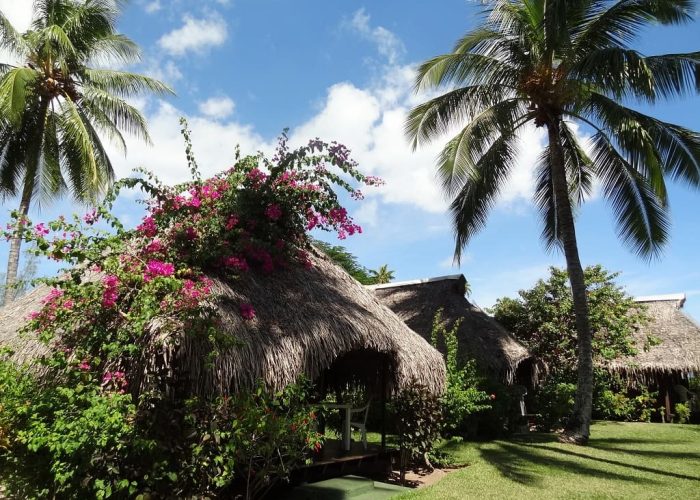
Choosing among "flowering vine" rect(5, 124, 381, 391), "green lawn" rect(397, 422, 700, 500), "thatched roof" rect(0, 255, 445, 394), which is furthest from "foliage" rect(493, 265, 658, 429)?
"flowering vine" rect(5, 124, 381, 391)

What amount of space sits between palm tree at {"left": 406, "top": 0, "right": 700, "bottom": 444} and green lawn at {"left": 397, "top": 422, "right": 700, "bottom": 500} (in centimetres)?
109

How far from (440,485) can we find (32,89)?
12446 mm

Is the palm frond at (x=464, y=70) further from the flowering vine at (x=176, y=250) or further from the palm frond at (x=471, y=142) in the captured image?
the flowering vine at (x=176, y=250)

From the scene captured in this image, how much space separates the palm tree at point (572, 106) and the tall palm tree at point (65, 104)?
7861mm

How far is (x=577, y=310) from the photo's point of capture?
415 inches

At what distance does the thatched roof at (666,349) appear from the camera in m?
15.5

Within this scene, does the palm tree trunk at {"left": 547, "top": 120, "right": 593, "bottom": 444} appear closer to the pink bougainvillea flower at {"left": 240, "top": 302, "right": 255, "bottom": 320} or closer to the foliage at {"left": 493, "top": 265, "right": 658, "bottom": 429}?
the foliage at {"left": 493, "top": 265, "right": 658, "bottom": 429}

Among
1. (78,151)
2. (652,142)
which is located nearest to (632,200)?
(652,142)

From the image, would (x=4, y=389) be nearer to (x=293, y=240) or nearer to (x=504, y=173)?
(x=293, y=240)

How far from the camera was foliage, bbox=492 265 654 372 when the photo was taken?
1457cm

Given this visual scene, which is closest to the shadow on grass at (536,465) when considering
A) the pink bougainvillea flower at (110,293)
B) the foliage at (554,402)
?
the foliage at (554,402)

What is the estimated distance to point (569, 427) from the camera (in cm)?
1047

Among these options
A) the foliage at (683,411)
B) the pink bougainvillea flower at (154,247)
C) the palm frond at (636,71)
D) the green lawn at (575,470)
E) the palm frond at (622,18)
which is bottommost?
the green lawn at (575,470)

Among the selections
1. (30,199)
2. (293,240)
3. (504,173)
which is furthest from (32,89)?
(504,173)
